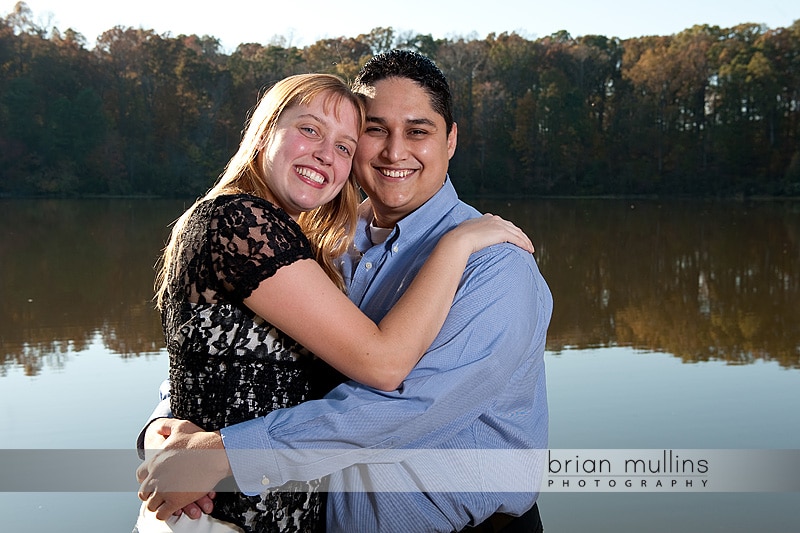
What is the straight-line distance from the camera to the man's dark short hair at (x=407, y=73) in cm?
261

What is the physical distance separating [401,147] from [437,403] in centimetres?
87

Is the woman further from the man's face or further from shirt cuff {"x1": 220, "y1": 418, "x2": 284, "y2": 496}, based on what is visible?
the man's face

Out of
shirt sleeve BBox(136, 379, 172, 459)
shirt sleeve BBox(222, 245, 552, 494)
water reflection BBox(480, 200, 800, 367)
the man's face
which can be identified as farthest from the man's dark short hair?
water reflection BBox(480, 200, 800, 367)

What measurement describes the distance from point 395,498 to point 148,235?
19088 mm

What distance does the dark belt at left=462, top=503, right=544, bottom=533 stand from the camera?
7.45 ft

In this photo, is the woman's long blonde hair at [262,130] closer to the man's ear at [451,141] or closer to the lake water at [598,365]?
the man's ear at [451,141]

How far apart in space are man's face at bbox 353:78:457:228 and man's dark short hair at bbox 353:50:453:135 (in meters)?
0.02

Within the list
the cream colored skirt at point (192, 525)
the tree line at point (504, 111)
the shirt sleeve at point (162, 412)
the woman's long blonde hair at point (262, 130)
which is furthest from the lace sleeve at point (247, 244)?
the tree line at point (504, 111)

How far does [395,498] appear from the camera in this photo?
2174mm

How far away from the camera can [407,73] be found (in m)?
2.61

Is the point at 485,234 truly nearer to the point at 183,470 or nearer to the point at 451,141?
the point at 451,141

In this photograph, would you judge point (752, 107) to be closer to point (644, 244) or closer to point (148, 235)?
point (644, 244)

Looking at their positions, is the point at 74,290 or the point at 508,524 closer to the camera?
the point at 508,524

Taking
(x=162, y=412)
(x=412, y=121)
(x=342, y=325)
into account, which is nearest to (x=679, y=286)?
(x=412, y=121)
